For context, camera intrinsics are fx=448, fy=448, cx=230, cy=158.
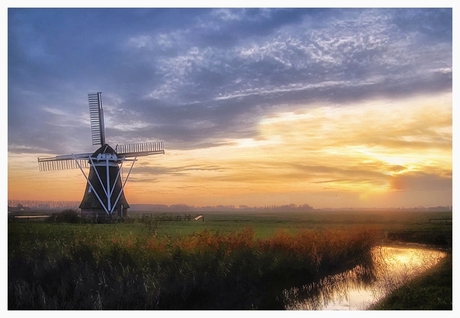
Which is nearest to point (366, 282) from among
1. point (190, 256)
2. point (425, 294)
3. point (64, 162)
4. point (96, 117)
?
point (425, 294)

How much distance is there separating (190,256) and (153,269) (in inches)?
38.0

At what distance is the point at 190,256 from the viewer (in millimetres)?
10930

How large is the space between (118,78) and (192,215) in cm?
522

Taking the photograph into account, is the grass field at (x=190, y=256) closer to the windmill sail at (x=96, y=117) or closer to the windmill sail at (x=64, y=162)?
the windmill sail at (x=64, y=162)

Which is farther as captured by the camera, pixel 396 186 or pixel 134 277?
pixel 396 186

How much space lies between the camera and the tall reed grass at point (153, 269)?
31.3 feet

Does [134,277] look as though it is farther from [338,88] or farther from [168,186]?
[338,88]

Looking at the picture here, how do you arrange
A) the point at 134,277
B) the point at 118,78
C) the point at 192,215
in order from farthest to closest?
the point at 192,215 < the point at 118,78 < the point at 134,277

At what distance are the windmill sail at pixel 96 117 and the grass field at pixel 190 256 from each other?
3295 millimetres

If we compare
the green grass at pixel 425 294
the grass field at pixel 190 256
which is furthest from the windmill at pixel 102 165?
the green grass at pixel 425 294

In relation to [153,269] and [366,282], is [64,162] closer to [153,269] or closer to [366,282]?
[153,269]

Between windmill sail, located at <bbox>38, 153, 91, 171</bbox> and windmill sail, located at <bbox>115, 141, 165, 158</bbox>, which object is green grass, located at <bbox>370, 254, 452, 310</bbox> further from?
windmill sail, located at <bbox>38, 153, 91, 171</bbox>
